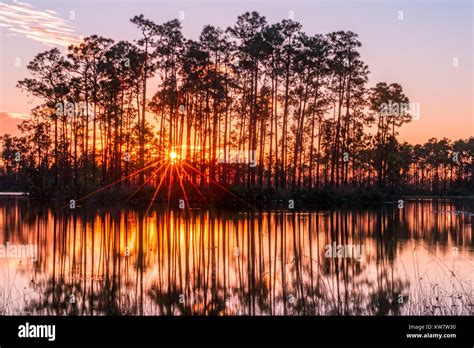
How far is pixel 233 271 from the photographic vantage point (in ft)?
51.4

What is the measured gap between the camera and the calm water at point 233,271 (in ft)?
37.7

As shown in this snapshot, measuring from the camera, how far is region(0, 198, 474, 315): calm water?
11.5 metres

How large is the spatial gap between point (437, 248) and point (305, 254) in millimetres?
5794

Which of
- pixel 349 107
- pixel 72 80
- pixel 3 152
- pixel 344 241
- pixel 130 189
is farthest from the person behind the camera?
pixel 3 152

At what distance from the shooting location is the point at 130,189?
52.5 meters

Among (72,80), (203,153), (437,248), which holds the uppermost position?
(72,80)

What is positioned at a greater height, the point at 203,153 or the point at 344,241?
the point at 203,153
